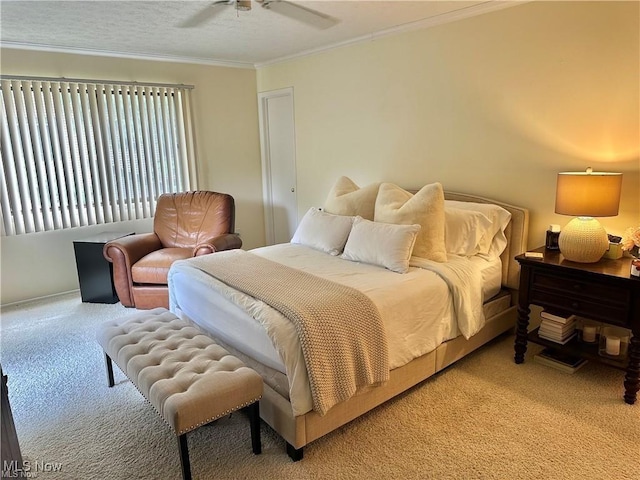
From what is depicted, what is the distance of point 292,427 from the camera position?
6.65ft

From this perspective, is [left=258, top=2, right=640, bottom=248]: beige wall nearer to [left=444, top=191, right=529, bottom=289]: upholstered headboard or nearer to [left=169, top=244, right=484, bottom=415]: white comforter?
[left=444, top=191, right=529, bottom=289]: upholstered headboard

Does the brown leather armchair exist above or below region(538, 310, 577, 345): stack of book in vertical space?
above

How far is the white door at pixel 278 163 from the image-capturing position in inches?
205

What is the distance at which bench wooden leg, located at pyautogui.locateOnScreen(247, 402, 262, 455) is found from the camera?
6.79 feet

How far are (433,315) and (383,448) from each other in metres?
0.82

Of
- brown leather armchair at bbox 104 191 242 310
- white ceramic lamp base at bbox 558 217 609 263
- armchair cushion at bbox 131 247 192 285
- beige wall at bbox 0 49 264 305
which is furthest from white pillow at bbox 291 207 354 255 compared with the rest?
beige wall at bbox 0 49 264 305

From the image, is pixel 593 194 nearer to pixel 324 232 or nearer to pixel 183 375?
pixel 324 232

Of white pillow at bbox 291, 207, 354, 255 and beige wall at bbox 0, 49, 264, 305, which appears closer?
white pillow at bbox 291, 207, 354, 255

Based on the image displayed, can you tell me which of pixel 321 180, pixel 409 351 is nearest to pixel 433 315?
pixel 409 351

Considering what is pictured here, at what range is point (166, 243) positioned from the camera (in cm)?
439

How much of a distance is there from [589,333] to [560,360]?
0.25 m

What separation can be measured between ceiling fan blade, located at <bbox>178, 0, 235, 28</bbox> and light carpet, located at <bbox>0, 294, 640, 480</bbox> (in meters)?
2.48

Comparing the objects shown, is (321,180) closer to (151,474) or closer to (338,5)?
(338,5)

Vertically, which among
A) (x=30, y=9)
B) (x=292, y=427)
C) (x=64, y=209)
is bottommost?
(x=292, y=427)
